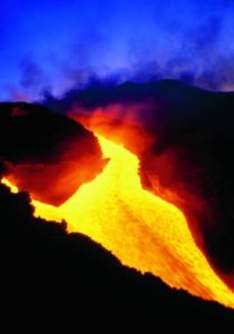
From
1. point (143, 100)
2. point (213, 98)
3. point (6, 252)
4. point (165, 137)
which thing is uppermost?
point (213, 98)

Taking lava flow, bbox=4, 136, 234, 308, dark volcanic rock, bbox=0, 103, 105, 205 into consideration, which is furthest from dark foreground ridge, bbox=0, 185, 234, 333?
dark volcanic rock, bbox=0, 103, 105, 205

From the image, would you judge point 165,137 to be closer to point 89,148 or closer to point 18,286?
point 89,148

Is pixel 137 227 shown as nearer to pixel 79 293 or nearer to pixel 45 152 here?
pixel 45 152

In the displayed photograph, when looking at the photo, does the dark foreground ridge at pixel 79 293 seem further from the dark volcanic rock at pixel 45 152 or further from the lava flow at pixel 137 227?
the dark volcanic rock at pixel 45 152

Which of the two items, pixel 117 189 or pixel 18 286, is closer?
pixel 18 286

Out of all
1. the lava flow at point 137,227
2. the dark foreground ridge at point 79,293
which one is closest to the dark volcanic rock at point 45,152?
the lava flow at point 137,227

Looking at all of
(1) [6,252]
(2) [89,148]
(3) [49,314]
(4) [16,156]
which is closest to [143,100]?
(2) [89,148]

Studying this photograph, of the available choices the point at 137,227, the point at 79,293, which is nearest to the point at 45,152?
the point at 137,227
